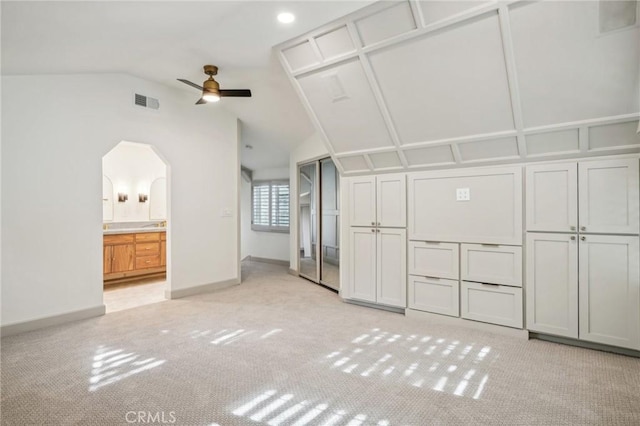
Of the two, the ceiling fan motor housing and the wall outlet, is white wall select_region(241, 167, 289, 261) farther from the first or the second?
the wall outlet

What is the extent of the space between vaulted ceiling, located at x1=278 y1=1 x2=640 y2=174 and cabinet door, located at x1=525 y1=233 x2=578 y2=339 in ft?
2.56

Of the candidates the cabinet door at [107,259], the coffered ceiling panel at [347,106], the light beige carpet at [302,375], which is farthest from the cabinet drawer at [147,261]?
the coffered ceiling panel at [347,106]

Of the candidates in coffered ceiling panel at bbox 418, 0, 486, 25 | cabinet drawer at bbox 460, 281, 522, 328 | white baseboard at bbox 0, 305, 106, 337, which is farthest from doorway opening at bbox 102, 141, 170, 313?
coffered ceiling panel at bbox 418, 0, 486, 25

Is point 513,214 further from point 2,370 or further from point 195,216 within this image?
point 2,370

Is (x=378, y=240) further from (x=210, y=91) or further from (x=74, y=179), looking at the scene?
(x=74, y=179)

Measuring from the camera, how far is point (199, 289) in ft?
15.7

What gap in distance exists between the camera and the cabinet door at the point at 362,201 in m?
3.99

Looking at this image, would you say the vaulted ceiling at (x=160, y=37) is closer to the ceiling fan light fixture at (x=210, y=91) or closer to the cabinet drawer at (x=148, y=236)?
the ceiling fan light fixture at (x=210, y=91)

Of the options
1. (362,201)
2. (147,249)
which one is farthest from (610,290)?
(147,249)

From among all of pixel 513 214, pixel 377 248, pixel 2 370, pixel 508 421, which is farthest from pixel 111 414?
pixel 513 214

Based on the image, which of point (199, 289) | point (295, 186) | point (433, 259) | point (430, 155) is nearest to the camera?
point (430, 155)

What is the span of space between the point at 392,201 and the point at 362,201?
1.33ft

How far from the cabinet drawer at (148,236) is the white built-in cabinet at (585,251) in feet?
17.9

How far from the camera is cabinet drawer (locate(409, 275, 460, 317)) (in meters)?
3.42
